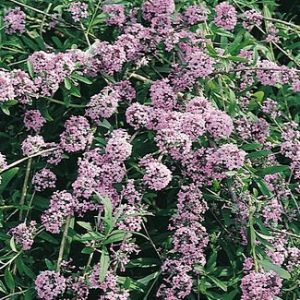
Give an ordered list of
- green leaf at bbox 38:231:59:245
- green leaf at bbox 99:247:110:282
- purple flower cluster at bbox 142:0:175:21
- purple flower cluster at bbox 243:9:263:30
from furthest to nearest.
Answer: purple flower cluster at bbox 243:9:263:30, purple flower cluster at bbox 142:0:175:21, green leaf at bbox 38:231:59:245, green leaf at bbox 99:247:110:282

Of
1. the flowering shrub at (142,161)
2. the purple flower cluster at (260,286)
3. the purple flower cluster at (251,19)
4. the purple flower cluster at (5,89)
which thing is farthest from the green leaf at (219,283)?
the purple flower cluster at (251,19)

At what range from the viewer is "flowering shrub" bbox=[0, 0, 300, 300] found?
91.4 inches

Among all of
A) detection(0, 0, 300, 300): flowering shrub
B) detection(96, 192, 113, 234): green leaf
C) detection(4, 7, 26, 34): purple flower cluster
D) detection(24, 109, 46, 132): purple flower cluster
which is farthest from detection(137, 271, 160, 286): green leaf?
detection(4, 7, 26, 34): purple flower cluster

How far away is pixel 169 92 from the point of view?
2.56m

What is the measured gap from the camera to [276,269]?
7.54 feet

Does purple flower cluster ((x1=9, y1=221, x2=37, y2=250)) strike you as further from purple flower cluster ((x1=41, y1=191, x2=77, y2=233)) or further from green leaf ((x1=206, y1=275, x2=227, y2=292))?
green leaf ((x1=206, y1=275, x2=227, y2=292))

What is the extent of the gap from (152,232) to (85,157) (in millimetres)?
340

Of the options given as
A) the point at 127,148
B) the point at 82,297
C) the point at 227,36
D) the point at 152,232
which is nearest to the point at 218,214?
the point at 152,232

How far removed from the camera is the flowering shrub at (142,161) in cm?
232

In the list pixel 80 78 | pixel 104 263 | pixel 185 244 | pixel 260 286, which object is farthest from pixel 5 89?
pixel 260 286

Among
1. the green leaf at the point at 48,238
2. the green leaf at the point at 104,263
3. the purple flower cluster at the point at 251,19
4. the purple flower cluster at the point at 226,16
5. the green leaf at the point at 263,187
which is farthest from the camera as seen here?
the purple flower cluster at the point at 251,19

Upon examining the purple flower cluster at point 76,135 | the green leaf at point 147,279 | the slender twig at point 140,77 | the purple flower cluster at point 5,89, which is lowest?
the green leaf at point 147,279

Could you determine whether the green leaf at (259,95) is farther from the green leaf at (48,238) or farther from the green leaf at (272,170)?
the green leaf at (48,238)

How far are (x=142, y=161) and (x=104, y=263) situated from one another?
378mm
